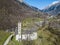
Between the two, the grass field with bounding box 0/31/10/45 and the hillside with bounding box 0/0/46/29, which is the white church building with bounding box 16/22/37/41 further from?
the grass field with bounding box 0/31/10/45

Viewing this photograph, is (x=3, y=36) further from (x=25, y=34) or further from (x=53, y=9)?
(x=53, y=9)

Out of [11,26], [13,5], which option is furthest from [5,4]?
[11,26]

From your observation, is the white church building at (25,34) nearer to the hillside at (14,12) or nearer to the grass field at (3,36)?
the hillside at (14,12)

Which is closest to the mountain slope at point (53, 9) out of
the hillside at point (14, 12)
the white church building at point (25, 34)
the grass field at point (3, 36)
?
the hillside at point (14, 12)

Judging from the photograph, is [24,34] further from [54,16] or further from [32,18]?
[54,16]

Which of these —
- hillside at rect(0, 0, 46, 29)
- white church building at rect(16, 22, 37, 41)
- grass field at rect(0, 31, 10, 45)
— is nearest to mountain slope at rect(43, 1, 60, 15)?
hillside at rect(0, 0, 46, 29)

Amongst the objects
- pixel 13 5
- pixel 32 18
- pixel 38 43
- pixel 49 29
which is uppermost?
pixel 13 5

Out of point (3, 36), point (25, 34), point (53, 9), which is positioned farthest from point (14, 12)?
point (53, 9)
